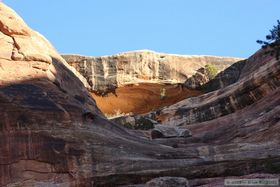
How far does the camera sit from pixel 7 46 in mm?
20891

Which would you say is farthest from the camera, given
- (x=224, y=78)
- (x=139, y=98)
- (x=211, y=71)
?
(x=139, y=98)

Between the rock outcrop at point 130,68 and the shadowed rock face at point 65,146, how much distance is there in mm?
19272

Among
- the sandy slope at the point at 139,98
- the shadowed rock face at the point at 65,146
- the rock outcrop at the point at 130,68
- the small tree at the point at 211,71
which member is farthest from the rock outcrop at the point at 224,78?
the shadowed rock face at the point at 65,146

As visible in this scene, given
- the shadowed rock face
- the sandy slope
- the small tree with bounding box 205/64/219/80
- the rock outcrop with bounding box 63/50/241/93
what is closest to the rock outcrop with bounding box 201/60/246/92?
the small tree with bounding box 205/64/219/80

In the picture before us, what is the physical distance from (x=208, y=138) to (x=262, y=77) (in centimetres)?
671

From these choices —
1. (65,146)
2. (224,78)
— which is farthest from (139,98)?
(65,146)

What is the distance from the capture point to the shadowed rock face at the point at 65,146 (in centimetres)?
1778

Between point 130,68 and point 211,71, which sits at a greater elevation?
point 130,68

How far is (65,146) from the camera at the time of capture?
18.2m

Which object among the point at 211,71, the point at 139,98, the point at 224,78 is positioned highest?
the point at 211,71

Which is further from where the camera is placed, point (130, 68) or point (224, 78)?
point (130, 68)

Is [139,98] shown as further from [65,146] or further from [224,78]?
[65,146]

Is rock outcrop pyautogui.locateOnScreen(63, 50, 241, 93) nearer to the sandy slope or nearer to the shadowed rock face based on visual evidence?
the sandy slope

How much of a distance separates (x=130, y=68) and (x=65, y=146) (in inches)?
952
